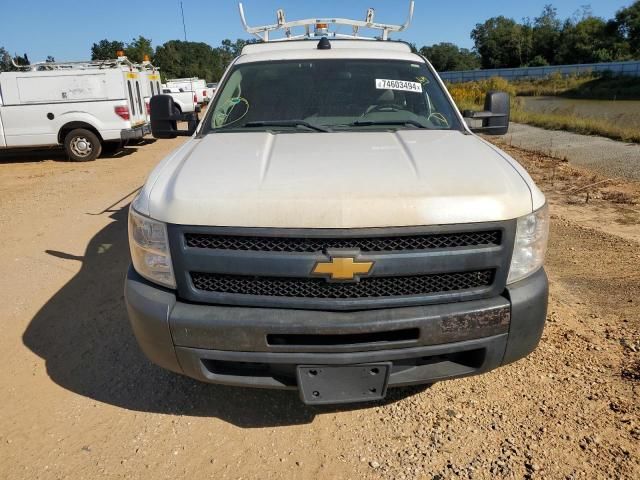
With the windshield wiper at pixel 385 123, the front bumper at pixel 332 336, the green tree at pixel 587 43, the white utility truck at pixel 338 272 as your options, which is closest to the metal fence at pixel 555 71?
the green tree at pixel 587 43

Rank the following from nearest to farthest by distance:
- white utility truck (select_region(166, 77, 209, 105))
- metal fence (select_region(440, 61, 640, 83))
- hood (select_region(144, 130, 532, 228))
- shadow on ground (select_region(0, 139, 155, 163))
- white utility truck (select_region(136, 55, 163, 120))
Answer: hood (select_region(144, 130, 532, 228)) → shadow on ground (select_region(0, 139, 155, 163)) → white utility truck (select_region(136, 55, 163, 120)) → white utility truck (select_region(166, 77, 209, 105)) → metal fence (select_region(440, 61, 640, 83))

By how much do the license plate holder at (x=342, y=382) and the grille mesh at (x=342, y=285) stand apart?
326 millimetres

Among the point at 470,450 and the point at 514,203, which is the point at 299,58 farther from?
the point at 470,450

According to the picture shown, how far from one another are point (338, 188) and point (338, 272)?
1.23ft

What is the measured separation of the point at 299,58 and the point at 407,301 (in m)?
2.37

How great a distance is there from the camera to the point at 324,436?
2.62 meters

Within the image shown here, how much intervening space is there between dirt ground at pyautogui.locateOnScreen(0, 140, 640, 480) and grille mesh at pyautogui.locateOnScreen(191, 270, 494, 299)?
86cm

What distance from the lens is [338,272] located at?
2148mm

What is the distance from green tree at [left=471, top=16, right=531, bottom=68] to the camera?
93750mm

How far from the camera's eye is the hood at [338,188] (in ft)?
7.01

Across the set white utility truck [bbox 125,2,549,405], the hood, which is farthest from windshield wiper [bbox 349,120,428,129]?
white utility truck [bbox 125,2,549,405]

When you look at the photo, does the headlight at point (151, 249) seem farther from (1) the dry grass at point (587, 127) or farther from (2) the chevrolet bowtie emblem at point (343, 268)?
(1) the dry grass at point (587, 127)

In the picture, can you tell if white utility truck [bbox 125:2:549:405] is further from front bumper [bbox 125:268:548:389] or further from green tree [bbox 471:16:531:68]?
green tree [bbox 471:16:531:68]

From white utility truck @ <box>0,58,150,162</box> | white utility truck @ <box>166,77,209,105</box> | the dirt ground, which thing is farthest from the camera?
white utility truck @ <box>166,77,209,105</box>
